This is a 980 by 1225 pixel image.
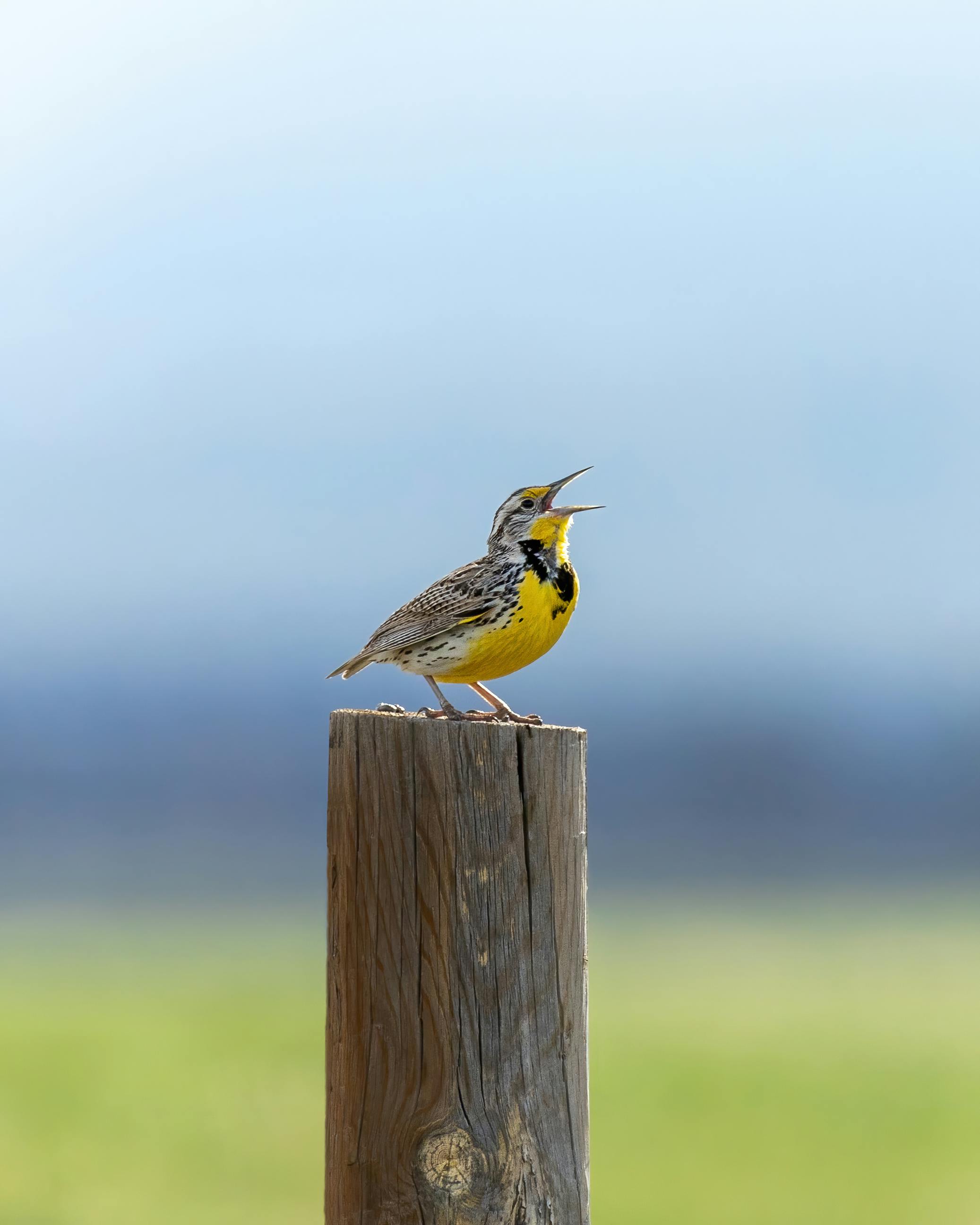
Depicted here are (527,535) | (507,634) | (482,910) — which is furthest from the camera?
(527,535)

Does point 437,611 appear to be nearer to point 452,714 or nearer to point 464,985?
point 452,714

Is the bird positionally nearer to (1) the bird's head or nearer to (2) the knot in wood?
(1) the bird's head

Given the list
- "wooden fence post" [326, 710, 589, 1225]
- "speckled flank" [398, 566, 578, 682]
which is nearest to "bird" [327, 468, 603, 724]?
"speckled flank" [398, 566, 578, 682]

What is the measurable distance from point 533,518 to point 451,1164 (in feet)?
9.12

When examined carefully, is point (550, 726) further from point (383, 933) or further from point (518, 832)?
point (383, 933)

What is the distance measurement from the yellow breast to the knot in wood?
2090mm

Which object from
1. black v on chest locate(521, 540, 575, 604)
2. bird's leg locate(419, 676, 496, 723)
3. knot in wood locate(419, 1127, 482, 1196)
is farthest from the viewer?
black v on chest locate(521, 540, 575, 604)

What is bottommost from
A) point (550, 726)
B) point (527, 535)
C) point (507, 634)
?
point (550, 726)

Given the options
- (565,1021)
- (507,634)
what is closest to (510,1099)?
(565,1021)

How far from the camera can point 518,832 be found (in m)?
2.65

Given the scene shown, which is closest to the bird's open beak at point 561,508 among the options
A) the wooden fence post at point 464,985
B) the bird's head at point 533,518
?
the bird's head at point 533,518

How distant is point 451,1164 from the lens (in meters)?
2.59

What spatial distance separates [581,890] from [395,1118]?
1.95 feet

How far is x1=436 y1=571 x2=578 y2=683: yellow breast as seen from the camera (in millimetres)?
4484
